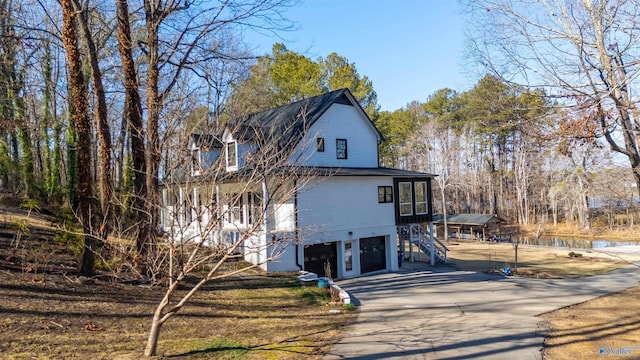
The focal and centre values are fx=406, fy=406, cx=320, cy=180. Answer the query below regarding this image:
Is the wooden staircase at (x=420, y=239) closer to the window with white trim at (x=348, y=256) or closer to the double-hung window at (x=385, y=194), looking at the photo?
the double-hung window at (x=385, y=194)

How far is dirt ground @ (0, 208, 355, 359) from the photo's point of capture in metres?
7.02

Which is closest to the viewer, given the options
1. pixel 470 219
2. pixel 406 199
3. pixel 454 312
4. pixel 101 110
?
pixel 101 110

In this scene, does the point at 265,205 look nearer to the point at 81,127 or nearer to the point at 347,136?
the point at 81,127

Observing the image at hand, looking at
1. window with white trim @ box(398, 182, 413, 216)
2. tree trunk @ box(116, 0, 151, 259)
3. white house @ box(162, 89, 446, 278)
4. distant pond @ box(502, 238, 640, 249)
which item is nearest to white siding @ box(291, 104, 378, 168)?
white house @ box(162, 89, 446, 278)

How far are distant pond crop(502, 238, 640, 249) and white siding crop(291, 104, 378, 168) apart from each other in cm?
2708

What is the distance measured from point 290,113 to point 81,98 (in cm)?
1211

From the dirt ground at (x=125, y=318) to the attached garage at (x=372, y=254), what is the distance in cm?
858

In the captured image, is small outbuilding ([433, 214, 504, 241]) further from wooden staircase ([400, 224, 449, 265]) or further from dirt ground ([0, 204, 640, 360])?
dirt ground ([0, 204, 640, 360])

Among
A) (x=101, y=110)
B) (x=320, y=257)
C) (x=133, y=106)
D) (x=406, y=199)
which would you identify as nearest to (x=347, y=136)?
(x=406, y=199)

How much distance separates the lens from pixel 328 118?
20703 mm

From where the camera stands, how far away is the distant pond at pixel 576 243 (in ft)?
127

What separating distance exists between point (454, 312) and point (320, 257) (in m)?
8.10

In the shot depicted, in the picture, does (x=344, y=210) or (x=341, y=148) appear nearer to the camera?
(x=344, y=210)

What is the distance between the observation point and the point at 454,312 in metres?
12.4
